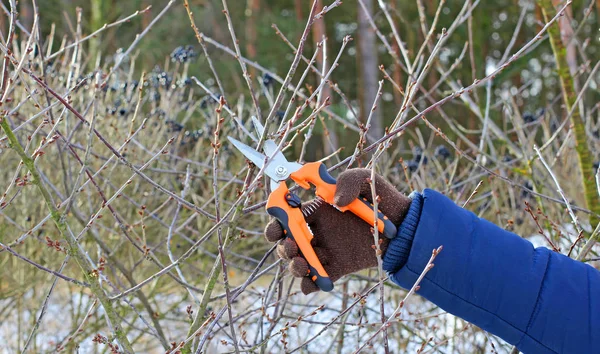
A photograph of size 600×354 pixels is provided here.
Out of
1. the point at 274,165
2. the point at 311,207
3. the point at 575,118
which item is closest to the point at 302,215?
the point at 311,207

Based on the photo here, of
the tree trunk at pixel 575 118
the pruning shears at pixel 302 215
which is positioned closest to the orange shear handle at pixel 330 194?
the pruning shears at pixel 302 215

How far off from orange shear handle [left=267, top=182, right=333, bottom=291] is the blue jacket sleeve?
198 mm

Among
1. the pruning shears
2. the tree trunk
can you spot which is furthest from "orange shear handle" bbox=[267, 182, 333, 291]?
the tree trunk

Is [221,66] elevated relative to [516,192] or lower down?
elevated

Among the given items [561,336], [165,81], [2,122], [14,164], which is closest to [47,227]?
[14,164]

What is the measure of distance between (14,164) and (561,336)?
413 centimetres

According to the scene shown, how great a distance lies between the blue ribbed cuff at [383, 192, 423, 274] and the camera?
1468 millimetres

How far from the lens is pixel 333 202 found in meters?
1.49

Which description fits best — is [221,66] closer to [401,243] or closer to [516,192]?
[516,192]

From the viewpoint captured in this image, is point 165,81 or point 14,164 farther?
point 14,164

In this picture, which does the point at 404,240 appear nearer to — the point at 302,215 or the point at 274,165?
the point at 302,215

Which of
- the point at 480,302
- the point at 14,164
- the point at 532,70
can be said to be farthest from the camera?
the point at 532,70

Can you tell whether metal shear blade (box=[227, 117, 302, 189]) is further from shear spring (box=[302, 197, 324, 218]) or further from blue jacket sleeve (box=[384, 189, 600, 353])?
blue jacket sleeve (box=[384, 189, 600, 353])

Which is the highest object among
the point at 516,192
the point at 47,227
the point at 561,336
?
the point at 47,227
